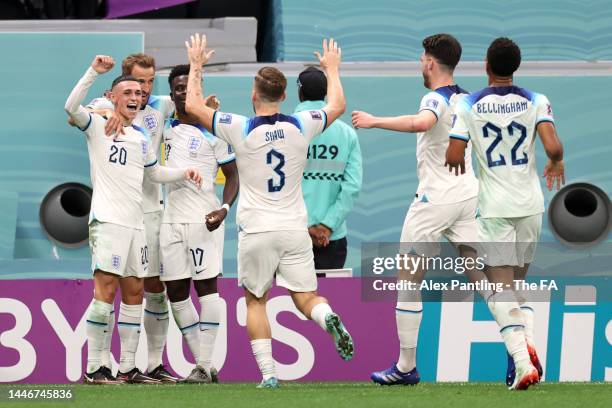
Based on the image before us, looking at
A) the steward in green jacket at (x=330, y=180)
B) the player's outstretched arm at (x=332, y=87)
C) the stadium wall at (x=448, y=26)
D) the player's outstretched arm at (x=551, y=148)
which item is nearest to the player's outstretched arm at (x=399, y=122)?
the player's outstretched arm at (x=332, y=87)

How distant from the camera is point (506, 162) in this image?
8.45 m

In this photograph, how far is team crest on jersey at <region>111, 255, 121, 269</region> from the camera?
30.4ft

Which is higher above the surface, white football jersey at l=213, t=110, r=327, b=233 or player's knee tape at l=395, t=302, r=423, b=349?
white football jersey at l=213, t=110, r=327, b=233

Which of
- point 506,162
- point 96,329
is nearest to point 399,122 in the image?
point 506,162

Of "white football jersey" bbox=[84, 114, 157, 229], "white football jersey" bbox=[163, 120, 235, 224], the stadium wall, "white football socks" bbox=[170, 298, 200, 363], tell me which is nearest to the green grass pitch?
"white football socks" bbox=[170, 298, 200, 363]

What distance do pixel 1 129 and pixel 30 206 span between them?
0.74 metres

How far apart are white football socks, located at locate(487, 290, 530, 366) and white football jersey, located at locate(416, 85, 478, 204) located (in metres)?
0.76

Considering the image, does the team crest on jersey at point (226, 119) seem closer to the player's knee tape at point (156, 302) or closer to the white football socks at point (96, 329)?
the white football socks at point (96, 329)

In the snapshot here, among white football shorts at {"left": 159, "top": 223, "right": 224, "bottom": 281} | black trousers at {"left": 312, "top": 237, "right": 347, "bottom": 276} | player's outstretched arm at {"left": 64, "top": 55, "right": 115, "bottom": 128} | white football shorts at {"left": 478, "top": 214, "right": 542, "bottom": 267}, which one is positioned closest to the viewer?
white football shorts at {"left": 478, "top": 214, "right": 542, "bottom": 267}

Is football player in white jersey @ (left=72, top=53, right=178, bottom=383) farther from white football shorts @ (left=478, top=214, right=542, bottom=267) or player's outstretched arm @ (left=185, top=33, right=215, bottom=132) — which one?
white football shorts @ (left=478, top=214, right=542, bottom=267)

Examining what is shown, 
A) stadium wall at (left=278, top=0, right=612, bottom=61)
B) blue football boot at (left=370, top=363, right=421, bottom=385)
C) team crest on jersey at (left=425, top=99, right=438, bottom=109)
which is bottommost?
blue football boot at (left=370, top=363, right=421, bottom=385)

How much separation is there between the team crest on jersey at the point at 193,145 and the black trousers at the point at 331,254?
126 cm

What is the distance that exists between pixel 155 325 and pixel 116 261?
879 millimetres

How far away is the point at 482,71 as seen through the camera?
13516 mm
